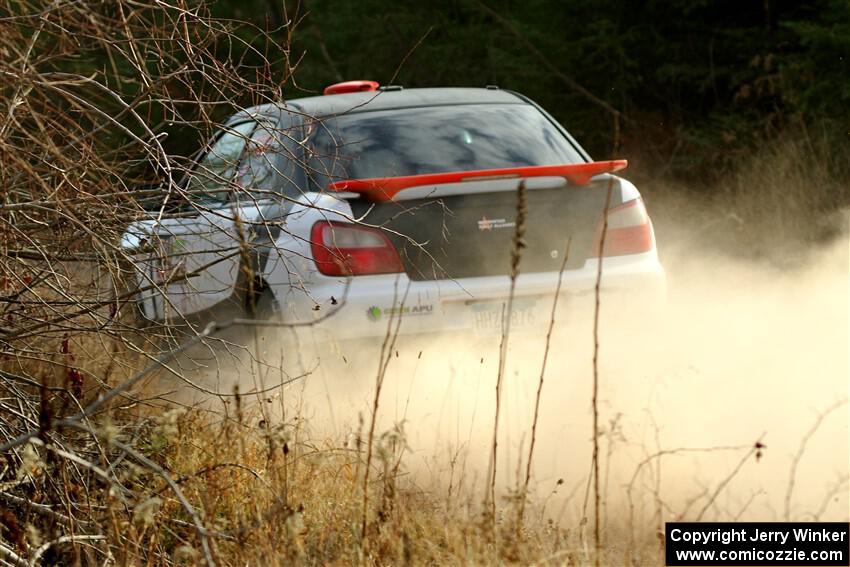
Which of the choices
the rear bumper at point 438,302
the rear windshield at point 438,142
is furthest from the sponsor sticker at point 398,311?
the rear windshield at point 438,142

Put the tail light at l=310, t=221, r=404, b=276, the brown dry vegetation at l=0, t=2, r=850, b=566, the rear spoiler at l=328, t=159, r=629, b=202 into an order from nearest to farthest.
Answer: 1. the brown dry vegetation at l=0, t=2, r=850, b=566
2. the rear spoiler at l=328, t=159, r=629, b=202
3. the tail light at l=310, t=221, r=404, b=276

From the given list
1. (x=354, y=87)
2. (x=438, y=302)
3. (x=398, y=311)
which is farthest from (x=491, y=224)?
(x=354, y=87)

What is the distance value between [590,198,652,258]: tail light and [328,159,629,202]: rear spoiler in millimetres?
341

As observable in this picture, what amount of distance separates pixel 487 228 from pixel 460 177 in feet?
0.97

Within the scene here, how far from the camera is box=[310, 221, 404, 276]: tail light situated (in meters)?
6.28

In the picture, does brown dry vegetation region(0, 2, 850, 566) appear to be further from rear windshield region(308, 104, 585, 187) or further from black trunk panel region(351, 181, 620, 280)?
rear windshield region(308, 104, 585, 187)

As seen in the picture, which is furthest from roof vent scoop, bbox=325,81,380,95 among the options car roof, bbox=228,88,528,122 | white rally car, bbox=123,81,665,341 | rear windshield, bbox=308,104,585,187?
white rally car, bbox=123,81,665,341

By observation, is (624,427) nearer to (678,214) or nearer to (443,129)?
(443,129)

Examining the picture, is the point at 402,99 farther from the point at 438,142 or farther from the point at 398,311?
the point at 398,311

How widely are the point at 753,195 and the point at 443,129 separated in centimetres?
705

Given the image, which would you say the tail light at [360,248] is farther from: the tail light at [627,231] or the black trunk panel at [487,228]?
the tail light at [627,231]

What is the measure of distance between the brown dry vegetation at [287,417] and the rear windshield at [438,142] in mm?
715

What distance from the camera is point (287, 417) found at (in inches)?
235

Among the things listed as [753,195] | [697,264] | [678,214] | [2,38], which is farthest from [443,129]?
[678,214]
